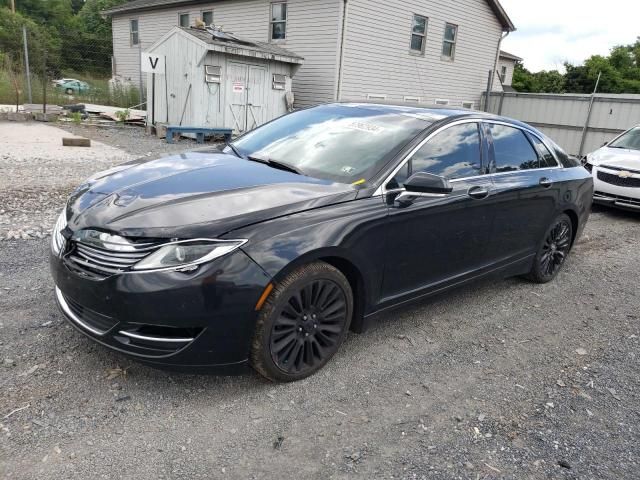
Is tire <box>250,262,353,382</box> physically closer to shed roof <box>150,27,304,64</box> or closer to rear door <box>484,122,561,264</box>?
rear door <box>484,122,561,264</box>

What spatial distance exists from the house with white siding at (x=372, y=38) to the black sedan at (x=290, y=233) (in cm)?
1066

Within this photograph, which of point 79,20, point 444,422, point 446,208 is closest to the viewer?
point 444,422

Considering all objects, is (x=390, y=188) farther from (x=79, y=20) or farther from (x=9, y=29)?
(x=79, y=20)

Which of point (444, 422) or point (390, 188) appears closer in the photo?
point (444, 422)

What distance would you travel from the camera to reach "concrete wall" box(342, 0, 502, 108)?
55.6ft

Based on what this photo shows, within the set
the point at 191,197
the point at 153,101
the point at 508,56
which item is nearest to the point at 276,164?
the point at 191,197

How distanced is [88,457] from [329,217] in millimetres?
1715

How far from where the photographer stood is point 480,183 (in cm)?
389

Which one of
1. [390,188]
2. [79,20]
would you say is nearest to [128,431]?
[390,188]

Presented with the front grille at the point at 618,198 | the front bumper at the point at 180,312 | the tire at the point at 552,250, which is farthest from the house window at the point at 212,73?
the front bumper at the point at 180,312

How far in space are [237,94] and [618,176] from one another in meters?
10.1

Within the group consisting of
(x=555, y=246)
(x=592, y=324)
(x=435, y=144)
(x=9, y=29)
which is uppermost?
(x=9, y=29)

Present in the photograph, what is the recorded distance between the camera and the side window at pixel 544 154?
4.69 metres

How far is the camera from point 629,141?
938cm
